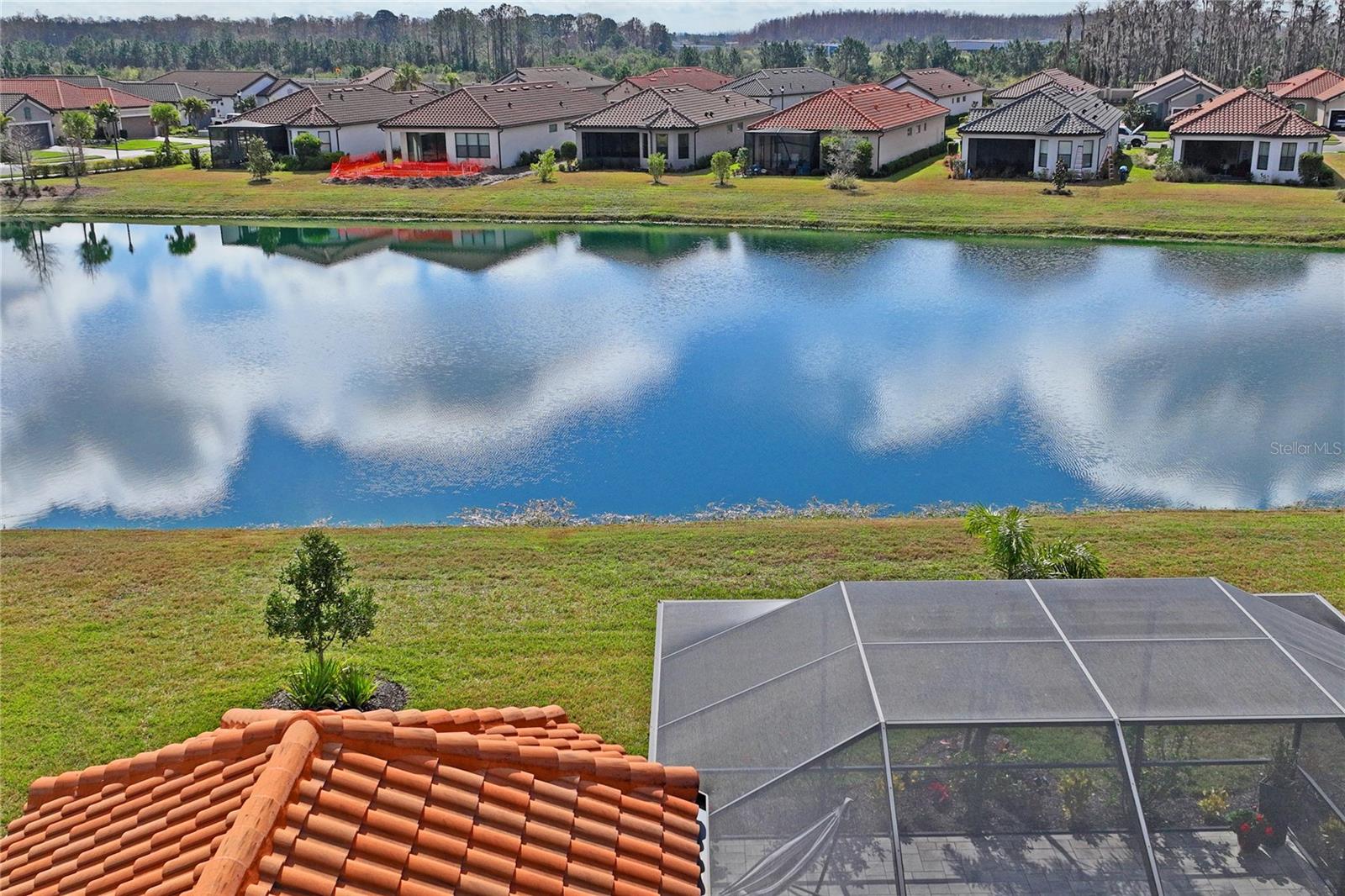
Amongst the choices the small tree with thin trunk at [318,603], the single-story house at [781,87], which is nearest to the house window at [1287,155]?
the single-story house at [781,87]

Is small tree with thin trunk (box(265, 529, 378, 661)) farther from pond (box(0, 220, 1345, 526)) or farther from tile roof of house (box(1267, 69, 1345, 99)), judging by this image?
tile roof of house (box(1267, 69, 1345, 99))

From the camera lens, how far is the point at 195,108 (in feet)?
281

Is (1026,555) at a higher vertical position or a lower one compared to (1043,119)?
lower

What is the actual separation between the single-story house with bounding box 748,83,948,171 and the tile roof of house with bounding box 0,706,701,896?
167 feet

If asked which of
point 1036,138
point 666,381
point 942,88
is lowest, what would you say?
point 666,381

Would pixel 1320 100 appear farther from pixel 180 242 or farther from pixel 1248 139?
pixel 180 242


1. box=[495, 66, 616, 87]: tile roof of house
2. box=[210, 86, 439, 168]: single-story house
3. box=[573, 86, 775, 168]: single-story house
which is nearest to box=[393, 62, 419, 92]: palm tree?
box=[495, 66, 616, 87]: tile roof of house

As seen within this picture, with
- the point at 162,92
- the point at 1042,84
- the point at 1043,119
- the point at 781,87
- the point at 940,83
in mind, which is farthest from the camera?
the point at 162,92

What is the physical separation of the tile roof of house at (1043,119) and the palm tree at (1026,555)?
1684 inches

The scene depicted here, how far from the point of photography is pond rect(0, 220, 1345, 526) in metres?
20.0

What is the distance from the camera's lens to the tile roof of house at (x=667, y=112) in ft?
193

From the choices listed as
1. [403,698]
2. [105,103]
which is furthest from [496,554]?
[105,103]

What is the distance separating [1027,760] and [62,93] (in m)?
87.8

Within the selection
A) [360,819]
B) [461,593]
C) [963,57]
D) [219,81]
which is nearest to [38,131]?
[219,81]
